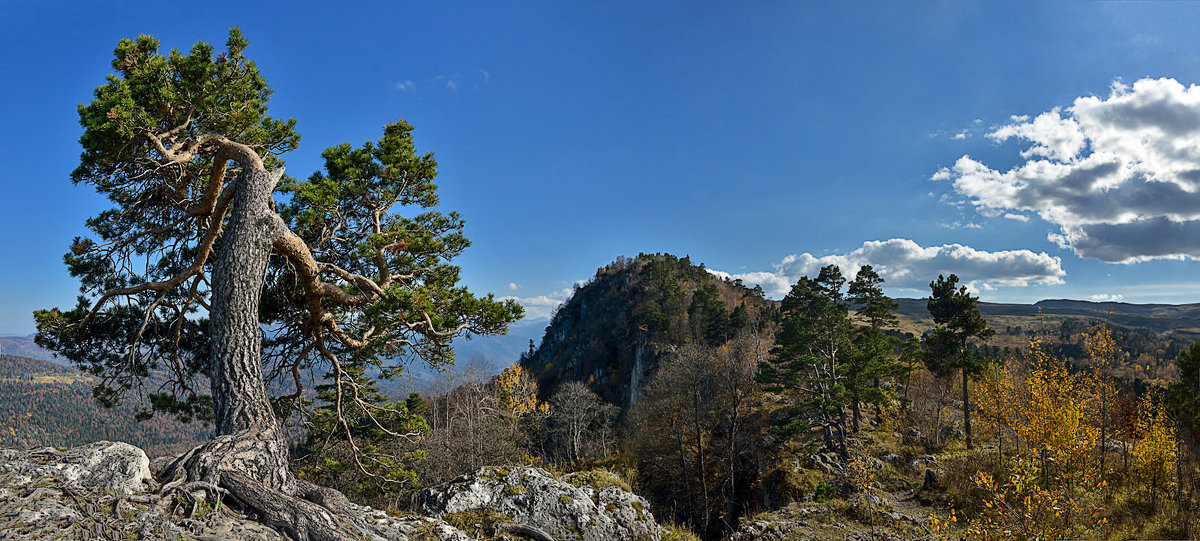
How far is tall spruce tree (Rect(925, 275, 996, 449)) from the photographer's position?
23.2 m

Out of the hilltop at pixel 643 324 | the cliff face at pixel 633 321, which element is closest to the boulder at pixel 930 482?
the hilltop at pixel 643 324

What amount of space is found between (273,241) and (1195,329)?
848 ft

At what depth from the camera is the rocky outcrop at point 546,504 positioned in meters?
6.43

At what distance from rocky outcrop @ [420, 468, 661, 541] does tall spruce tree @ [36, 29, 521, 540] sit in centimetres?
185

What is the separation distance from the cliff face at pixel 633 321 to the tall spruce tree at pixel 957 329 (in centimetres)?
2124

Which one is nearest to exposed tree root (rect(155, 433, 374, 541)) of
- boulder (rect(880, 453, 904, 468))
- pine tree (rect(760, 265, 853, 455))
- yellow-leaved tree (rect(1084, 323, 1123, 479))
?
Result: yellow-leaved tree (rect(1084, 323, 1123, 479))

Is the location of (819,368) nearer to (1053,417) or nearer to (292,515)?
(1053,417)

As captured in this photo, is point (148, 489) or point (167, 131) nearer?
point (148, 489)

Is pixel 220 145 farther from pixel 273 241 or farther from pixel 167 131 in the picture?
pixel 273 241

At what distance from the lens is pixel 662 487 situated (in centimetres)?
2895

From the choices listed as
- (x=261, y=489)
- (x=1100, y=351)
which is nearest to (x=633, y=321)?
(x=1100, y=351)

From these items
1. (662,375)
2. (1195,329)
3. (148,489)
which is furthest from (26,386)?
(1195,329)

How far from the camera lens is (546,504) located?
22.2ft

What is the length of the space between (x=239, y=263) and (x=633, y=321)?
180 ft
